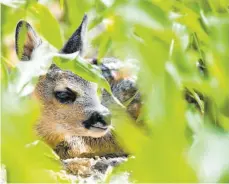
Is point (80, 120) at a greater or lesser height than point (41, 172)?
greater

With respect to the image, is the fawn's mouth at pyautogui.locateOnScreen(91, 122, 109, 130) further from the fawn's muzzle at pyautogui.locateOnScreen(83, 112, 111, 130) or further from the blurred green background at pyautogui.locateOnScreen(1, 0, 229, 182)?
the blurred green background at pyautogui.locateOnScreen(1, 0, 229, 182)

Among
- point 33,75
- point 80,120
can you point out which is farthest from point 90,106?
point 33,75

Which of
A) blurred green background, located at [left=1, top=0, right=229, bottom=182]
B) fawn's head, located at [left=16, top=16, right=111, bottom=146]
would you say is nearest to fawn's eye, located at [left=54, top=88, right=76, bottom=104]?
fawn's head, located at [left=16, top=16, right=111, bottom=146]

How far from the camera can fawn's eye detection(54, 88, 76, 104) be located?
1.41 ft

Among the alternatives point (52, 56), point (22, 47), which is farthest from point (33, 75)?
point (22, 47)

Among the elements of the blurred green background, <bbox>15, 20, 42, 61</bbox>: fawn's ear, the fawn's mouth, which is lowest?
the blurred green background

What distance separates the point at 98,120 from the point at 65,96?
2.6 inches

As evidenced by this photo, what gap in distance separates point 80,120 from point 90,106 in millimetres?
17

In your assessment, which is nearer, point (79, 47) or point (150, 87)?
point (150, 87)

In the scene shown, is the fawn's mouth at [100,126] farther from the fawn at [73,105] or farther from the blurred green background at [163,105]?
the blurred green background at [163,105]

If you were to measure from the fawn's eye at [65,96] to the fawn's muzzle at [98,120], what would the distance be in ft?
0.13

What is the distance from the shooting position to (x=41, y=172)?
0.46 ft

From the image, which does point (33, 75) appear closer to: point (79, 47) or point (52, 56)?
point (52, 56)

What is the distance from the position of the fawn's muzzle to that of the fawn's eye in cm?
4
